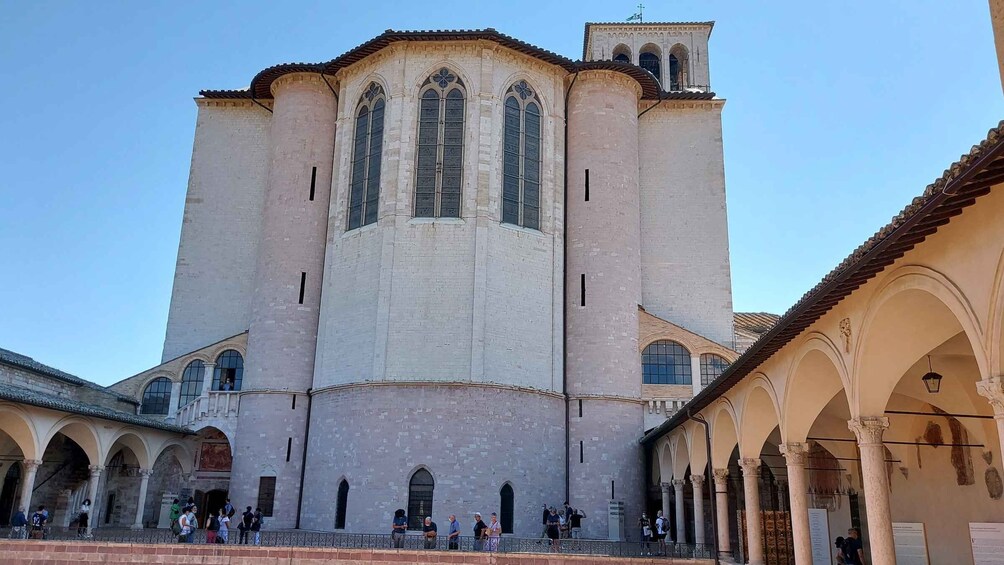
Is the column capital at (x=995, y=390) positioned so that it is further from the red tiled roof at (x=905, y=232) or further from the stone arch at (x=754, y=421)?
the stone arch at (x=754, y=421)

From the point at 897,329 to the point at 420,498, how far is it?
1803 centimetres

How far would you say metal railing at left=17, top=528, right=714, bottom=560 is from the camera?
20766 mm

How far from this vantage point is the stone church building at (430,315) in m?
26.4

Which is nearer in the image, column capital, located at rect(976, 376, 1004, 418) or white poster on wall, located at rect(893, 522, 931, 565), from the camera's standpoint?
column capital, located at rect(976, 376, 1004, 418)

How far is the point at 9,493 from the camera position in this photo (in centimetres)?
2541

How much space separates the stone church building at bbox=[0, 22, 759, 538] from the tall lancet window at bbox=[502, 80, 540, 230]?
0.28 ft

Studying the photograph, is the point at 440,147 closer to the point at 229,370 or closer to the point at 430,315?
the point at 430,315

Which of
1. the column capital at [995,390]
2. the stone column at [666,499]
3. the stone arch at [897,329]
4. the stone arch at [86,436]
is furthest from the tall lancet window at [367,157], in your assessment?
the column capital at [995,390]

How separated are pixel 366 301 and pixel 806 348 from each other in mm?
17466

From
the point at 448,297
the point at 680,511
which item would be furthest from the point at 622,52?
the point at 680,511

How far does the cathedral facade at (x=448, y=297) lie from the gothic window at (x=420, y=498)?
62mm

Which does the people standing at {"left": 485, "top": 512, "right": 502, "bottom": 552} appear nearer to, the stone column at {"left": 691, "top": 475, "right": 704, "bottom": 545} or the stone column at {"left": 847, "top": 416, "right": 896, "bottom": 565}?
the stone column at {"left": 691, "top": 475, "right": 704, "bottom": 545}

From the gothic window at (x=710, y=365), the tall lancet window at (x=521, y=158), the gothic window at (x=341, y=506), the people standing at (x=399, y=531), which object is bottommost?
the people standing at (x=399, y=531)

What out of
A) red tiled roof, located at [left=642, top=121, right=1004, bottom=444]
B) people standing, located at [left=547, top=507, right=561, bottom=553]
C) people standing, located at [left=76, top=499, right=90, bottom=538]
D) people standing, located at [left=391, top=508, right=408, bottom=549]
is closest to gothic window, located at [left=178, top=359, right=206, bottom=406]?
people standing, located at [left=76, top=499, right=90, bottom=538]
